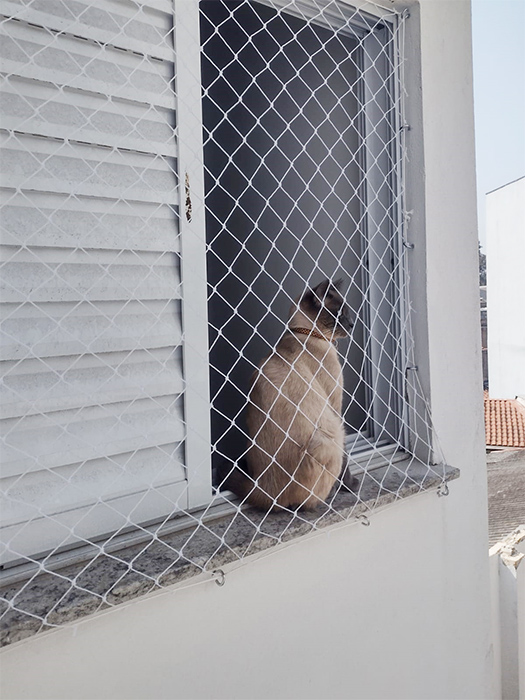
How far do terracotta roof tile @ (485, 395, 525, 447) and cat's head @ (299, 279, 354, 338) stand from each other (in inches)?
385

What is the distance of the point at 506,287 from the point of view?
1595 cm

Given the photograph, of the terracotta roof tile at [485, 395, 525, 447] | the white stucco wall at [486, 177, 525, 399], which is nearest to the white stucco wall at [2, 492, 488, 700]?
the terracotta roof tile at [485, 395, 525, 447]

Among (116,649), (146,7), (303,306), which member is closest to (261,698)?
(116,649)

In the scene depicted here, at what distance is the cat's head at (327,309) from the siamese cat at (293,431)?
0.11 m

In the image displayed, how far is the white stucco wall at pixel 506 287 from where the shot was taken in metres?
15.3

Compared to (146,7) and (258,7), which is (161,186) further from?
(258,7)

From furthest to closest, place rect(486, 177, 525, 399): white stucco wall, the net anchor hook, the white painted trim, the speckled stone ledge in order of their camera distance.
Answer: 1. rect(486, 177, 525, 399): white stucco wall
2. the white painted trim
3. the net anchor hook
4. the speckled stone ledge

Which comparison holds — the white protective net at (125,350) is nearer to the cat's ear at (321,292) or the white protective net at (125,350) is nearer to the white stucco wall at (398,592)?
the cat's ear at (321,292)

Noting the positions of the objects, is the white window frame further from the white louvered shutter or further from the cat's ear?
the cat's ear

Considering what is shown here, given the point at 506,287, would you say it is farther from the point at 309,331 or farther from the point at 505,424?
the point at 309,331

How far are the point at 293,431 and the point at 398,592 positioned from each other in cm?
71

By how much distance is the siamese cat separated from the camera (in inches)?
62.4

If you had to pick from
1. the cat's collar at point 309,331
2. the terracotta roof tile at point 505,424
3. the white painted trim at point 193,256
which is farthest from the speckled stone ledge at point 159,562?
the terracotta roof tile at point 505,424

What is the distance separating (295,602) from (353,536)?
276 millimetres
